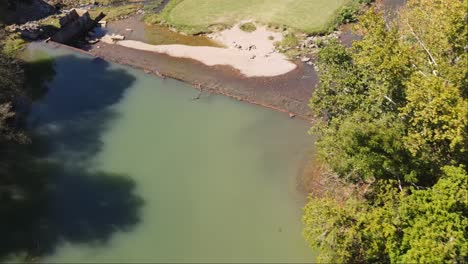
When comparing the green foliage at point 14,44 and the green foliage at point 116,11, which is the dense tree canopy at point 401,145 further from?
the green foliage at point 116,11

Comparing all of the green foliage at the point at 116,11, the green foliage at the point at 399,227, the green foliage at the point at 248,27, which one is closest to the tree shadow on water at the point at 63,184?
the green foliage at the point at 399,227

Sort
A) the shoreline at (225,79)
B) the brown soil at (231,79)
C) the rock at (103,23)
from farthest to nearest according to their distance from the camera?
the rock at (103,23) → the brown soil at (231,79) → the shoreline at (225,79)

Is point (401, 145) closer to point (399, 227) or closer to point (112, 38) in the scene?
point (399, 227)

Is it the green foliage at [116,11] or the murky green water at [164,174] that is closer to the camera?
the murky green water at [164,174]

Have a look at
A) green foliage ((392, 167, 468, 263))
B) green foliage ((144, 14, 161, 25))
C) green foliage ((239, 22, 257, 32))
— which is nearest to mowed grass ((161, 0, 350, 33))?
green foliage ((144, 14, 161, 25))

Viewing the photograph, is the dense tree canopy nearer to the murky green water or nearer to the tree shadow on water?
the murky green water

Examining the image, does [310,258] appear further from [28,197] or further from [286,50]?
[286,50]
